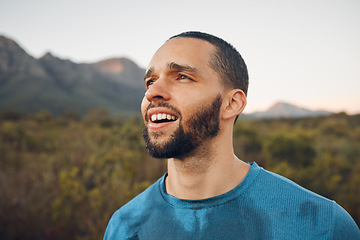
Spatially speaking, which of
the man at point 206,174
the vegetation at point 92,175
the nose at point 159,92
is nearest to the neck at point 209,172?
the man at point 206,174

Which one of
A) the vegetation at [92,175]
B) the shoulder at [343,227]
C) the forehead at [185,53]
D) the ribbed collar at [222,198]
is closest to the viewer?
the shoulder at [343,227]

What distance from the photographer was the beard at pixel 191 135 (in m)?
1.54

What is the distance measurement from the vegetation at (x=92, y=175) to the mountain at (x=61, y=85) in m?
13.3

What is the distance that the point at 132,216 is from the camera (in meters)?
1.80

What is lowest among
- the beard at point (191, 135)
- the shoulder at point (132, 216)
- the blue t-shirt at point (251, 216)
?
the shoulder at point (132, 216)

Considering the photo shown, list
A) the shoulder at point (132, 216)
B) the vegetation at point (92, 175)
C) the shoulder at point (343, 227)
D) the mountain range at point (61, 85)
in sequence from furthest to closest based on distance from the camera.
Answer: the mountain range at point (61, 85) → the vegetation at point (92, 175) → the shoulder at point (132, 216) → the shoulder at point (343, 227)

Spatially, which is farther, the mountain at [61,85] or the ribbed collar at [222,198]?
the mountain at [61,85]

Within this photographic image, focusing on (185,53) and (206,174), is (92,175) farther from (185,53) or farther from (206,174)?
(185,53)

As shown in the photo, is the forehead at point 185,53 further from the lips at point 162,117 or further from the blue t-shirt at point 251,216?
the blue t-shirt at point 251,216

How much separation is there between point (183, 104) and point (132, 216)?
3.14 ft

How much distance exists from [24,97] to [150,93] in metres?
68.3

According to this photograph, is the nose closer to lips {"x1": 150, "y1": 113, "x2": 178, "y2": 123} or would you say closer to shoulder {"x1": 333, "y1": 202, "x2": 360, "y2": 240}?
lips {"x1": 150, "y1": 113, "x2": 178, "y2": 123}

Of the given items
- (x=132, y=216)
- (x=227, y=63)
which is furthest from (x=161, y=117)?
(x=132, y=216)

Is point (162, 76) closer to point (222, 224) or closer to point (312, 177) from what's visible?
point (222, 224)
